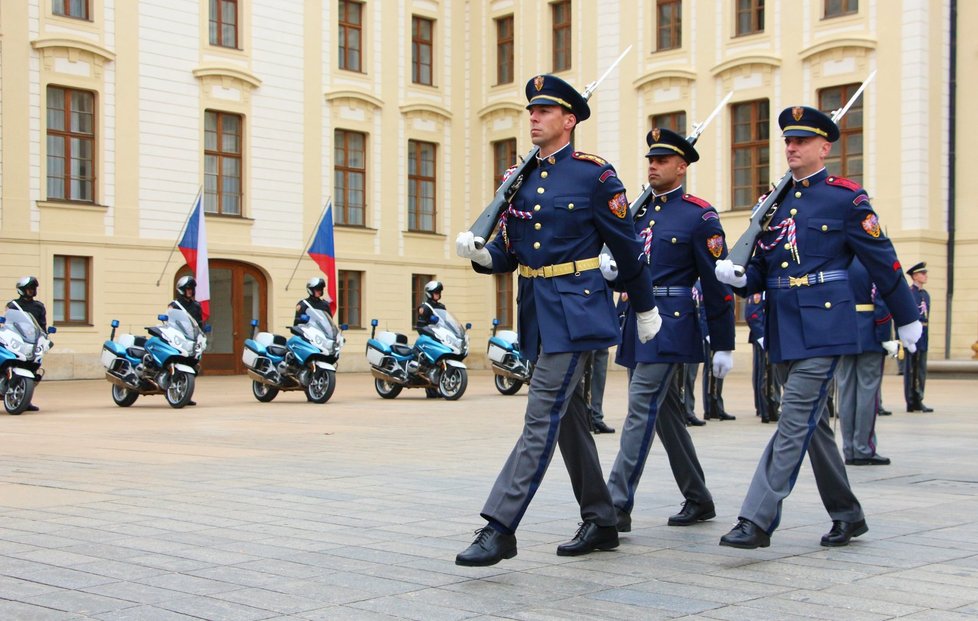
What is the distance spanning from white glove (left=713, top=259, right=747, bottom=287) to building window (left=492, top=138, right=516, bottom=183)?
29.7m

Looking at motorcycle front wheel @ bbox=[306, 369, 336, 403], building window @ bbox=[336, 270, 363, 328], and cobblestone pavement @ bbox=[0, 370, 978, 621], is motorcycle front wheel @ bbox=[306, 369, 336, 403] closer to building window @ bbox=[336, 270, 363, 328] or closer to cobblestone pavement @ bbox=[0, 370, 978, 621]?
cobblestone pavement @ bbox=[0, 370, 978, 621]

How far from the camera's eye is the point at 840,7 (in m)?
30.0

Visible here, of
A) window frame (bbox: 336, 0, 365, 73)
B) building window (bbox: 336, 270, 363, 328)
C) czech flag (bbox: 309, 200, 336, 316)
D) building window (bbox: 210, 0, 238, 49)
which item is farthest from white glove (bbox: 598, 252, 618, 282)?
window frame (bbox: 336, 0, 365, 73)

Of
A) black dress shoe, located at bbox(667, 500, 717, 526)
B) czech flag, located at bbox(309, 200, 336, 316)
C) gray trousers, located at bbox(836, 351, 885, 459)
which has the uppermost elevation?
czech flag, located at bbox(309, 200, 336, 316)

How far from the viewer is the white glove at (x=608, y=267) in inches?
238

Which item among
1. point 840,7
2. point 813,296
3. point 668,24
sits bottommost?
point 813,296

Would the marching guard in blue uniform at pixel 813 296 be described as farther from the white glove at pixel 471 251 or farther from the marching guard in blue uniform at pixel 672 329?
the white glove at pixel 471 251

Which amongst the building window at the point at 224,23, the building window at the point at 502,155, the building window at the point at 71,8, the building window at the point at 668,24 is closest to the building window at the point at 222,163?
the building window at the point at 224,23

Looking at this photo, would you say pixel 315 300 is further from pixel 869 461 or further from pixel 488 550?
pixel 488 550

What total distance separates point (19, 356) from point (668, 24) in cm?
1999

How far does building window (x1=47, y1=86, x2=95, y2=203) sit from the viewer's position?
28.5 metres

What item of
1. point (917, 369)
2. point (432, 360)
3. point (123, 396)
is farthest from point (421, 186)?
point (917, 369)

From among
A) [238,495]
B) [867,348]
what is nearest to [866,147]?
[867,348]

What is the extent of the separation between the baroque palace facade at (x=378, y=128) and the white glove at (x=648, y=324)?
2359 cm
